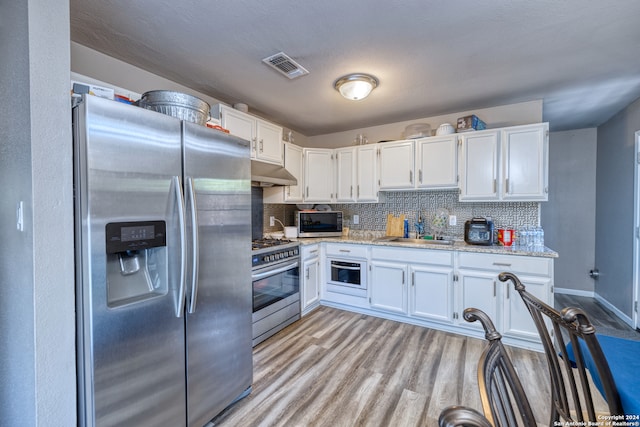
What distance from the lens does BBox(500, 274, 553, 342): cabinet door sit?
7.93 feet

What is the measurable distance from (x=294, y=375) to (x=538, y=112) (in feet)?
11.9

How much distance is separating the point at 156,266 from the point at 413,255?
244 cm

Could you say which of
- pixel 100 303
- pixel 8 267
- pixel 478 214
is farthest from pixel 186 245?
pixel 478 214

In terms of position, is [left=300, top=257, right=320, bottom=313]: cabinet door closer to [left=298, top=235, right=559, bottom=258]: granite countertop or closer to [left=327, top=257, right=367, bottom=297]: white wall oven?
[left=327, top=257, right=367, bottom=297]: white wall oven

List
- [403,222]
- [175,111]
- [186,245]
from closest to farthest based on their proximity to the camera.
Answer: [186,245] < [175,111] < [403,222]

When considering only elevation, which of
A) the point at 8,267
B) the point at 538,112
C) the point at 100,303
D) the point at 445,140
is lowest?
the point at 100,303

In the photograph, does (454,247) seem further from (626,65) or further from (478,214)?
(626,65)

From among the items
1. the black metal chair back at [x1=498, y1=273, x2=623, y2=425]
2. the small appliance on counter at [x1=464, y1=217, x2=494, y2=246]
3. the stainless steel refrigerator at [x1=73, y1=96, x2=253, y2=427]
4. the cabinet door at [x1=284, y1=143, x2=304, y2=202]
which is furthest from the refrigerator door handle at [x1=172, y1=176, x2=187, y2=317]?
the small appliance on counter at [x1=464, y1=217, x2=494, y2=246]

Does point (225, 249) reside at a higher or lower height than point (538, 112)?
lower

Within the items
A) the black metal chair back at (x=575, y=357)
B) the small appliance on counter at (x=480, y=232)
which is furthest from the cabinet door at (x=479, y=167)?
the black metal chair back at (x=575, y=357)

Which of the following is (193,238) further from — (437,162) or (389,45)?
(437,162)

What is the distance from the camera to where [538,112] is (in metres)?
2.97

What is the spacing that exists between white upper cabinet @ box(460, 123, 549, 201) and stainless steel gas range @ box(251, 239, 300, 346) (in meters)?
2.06

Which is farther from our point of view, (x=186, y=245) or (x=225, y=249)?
(x=225, y=249)
